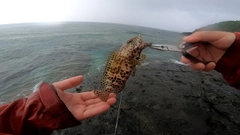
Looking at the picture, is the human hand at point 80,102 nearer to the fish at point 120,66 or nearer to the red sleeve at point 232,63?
the fish at point 120,66

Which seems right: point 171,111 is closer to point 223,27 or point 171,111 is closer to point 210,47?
point 223,27

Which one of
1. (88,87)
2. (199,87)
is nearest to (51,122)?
(88,87)

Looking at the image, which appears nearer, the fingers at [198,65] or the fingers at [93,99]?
the fingers at [198,65]

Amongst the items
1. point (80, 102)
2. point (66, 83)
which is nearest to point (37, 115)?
point (66, 83)

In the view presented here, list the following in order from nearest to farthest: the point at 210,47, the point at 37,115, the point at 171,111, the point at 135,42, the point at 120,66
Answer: the point at 37,115 < the point at 120,66 < the point at 210,47 < the point at 135,42 < the point at 171,111

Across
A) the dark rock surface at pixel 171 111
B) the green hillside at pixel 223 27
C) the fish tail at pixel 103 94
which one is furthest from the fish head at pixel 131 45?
the dark rock surface at pixel 171 111

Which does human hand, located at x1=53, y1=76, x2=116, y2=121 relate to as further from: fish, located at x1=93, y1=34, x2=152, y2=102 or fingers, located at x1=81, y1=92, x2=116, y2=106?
fish, located at x1=93, y1=34, x2=152, y2=102

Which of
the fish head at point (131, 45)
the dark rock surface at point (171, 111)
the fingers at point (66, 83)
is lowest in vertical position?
the dark rock surface at point (171, 111)

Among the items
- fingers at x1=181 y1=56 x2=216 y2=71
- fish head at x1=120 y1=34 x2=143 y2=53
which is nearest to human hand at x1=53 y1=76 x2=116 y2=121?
fish head at x1=120 y1=34 x2=143 y2=53
